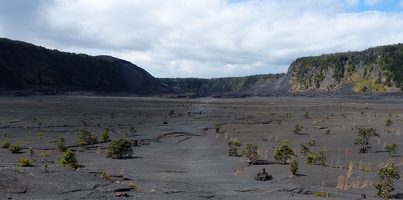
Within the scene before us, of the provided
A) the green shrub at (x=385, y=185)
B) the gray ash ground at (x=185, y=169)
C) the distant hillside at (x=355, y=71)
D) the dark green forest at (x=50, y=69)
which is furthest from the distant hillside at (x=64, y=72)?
the green shrub at (x=385, y=185)

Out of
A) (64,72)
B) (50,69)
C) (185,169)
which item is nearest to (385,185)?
(185,169)

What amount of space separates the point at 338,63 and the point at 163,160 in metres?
147

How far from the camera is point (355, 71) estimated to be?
14662 centimetres

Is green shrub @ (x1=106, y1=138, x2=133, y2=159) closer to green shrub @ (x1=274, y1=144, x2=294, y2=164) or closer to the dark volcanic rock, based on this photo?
green shrub @ (x1=274, y1=144, x2=294, y2=164)

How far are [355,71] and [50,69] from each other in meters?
106

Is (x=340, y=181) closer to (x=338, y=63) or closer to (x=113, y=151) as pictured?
(x=113, y=151)

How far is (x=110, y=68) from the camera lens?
15775 cm

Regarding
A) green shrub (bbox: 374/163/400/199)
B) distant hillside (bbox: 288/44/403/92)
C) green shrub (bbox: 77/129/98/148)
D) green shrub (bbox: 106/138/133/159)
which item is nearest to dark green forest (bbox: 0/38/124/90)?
green shrub (bbox: 77/129/98/148)

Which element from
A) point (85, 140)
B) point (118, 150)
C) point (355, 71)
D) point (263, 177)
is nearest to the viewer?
point (263, 177)

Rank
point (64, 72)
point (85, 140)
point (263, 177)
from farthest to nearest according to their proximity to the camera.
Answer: point (64, 72), point (85, 140), point (263, 177)

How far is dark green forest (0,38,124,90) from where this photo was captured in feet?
345

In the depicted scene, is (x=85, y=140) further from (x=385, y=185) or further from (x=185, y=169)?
(x=385, y=185)

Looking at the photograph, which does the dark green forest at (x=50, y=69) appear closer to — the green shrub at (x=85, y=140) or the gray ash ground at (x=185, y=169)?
the gray ash ground at (x=185, y=169)

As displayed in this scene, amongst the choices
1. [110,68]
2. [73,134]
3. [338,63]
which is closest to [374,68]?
[338,63]
